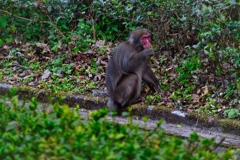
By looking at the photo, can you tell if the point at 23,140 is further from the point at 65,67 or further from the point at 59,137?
the point at 65,67

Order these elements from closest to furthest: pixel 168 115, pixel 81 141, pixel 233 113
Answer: pixel 81 141, pixel 233 113, pixel 168 115

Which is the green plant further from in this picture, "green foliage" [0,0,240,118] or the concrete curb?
"green foliage" [0,0,240,118]

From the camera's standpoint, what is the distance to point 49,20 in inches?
426

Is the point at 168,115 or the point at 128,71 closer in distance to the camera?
the point at 168,115

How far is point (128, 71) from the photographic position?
8344 millimetres

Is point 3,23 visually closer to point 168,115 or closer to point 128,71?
point 128,71

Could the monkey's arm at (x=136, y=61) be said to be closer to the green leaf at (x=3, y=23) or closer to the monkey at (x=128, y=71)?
the monkey at (x=128, y=71)

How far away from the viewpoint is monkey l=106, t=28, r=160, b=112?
323 inches

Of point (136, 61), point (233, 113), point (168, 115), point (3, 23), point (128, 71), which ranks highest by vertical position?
point (3, 23)

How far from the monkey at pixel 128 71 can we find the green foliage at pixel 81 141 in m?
4.09

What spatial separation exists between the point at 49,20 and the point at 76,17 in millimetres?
548

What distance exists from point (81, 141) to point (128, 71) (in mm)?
4986

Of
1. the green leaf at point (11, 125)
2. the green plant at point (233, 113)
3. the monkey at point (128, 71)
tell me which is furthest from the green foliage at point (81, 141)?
the monkey at point (128, 71)

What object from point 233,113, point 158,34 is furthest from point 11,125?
point 158,34
